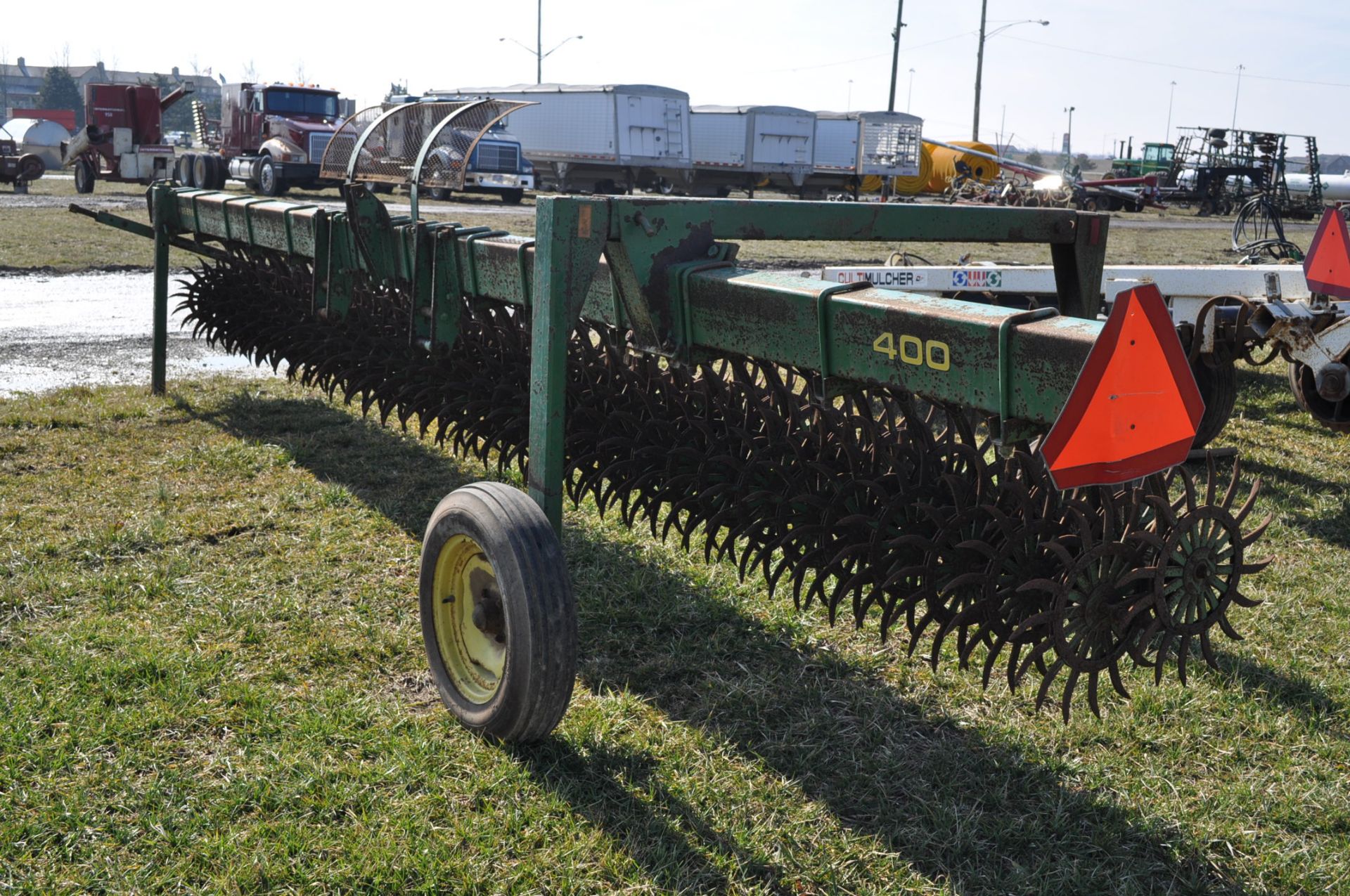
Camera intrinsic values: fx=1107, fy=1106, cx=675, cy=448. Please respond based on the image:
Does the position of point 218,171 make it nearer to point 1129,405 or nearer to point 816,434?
point 816,434

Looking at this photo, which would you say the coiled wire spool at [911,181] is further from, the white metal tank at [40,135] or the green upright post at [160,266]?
the green upright post at [160,266]

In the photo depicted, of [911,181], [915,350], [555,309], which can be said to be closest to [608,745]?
[555,309]

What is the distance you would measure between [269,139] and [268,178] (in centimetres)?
139

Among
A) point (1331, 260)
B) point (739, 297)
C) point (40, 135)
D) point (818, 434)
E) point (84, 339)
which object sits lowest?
point (84, 339)

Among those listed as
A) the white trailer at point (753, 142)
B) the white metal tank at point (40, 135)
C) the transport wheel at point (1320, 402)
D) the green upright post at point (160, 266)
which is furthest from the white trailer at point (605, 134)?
the transport wheel at point (1320, 402)

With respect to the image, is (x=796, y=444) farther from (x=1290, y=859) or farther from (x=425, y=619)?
(x=1290, y=859)

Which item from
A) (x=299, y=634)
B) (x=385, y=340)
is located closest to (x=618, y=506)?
(x=385, y=340)

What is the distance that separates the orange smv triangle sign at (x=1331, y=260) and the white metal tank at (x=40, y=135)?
107ft

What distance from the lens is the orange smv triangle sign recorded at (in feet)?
16.6

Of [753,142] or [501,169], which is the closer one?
[501,169]

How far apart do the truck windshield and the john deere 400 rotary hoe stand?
22095 mm

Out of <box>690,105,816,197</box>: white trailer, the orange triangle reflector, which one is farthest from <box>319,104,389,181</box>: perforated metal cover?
<box>690,105,816,197</box>: white trailer

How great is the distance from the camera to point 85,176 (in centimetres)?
2341

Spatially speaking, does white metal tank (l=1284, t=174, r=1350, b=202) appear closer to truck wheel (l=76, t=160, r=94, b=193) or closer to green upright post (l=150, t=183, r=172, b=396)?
truck wheel (l=76, t=160, r=94, b=193)
